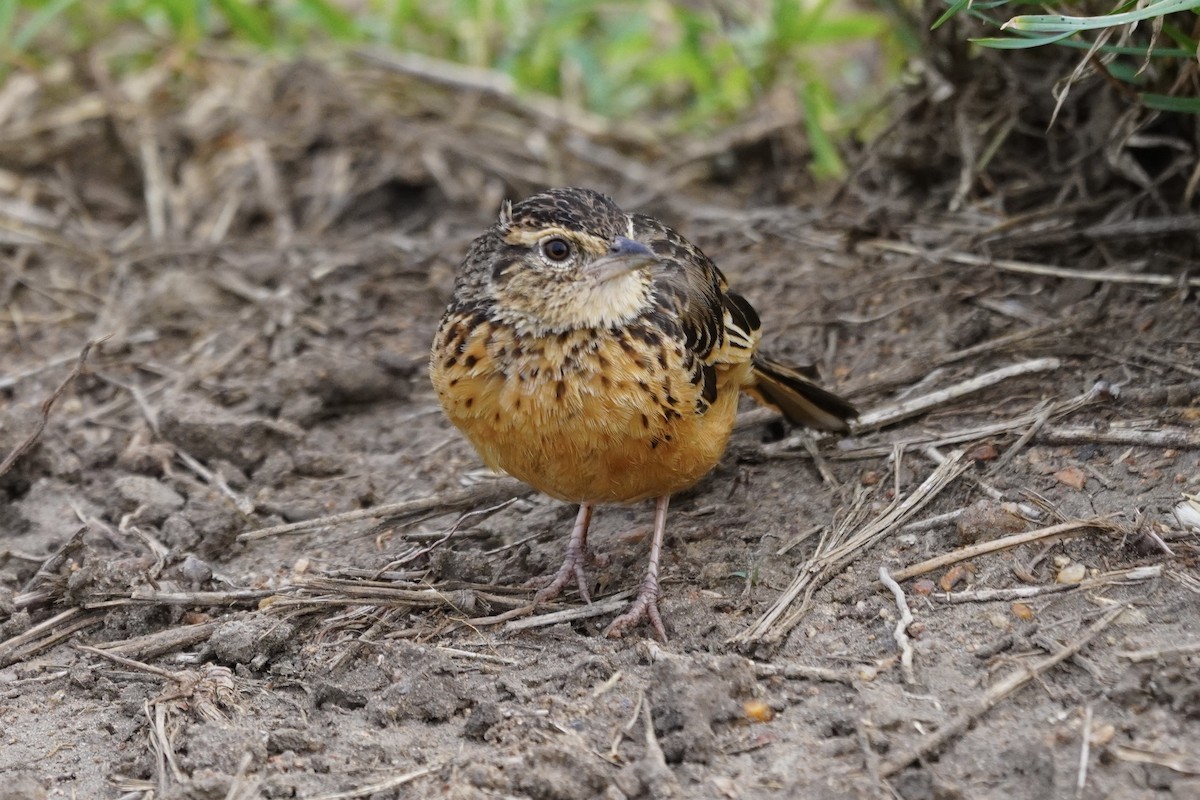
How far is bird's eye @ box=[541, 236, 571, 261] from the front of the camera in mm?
4340

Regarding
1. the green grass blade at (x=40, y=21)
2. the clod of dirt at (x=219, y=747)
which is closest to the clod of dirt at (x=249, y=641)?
the clod of dirt at (x=219, y=747)

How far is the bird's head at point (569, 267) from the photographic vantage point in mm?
4273

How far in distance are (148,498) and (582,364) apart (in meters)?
2.00

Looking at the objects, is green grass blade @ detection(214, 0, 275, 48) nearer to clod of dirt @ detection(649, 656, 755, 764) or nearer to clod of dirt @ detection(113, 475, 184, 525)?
clod of dirt @ detection(113, 475, 184, 525)

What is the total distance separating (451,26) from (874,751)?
6651mm

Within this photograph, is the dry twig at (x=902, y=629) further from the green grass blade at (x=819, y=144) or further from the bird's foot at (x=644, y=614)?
the green grass blade at (x=819, y=144)

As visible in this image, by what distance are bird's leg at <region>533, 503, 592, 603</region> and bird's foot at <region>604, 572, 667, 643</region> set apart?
24cm

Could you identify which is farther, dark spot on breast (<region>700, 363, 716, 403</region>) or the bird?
dark spot on breast (<region>700, 363, 716, 403</region>)

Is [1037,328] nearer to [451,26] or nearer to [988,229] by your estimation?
[988,229]

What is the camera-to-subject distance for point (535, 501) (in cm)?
533

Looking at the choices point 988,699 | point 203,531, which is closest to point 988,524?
point 988,699

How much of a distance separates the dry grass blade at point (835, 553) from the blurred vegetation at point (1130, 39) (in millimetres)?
1425

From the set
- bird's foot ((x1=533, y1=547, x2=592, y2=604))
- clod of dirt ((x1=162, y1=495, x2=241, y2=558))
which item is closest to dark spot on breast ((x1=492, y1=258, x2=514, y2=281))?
bird's foot ((x1=533, y1=547, x2=592, y2=604))

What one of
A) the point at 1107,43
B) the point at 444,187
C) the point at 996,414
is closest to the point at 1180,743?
the point at 996,414
